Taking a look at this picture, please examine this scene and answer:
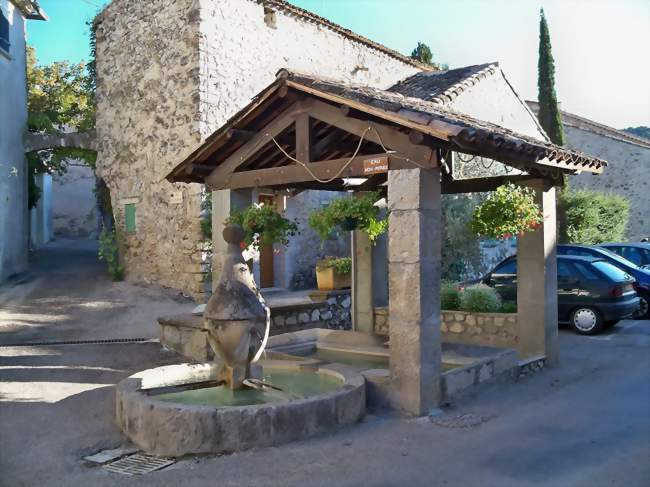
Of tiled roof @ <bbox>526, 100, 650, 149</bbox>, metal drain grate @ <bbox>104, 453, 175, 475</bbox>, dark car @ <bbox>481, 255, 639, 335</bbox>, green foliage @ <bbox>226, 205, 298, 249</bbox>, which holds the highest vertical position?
tiled roof @ <bbox>526, 100, 650, 149</bbox>

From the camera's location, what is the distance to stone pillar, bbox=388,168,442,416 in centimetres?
572

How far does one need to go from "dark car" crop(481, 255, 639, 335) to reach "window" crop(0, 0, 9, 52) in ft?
41.3

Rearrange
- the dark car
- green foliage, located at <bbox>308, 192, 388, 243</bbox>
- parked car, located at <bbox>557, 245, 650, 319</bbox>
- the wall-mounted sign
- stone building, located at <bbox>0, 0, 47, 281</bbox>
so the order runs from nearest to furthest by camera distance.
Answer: green foliage, located at <bbox>308, 192, 388, 243</bbox>, the dark car, parked car, located at <bbox>557, 245, 650, 319</bbox>, the wall-mounted sign, stone building, located at <bbox>0, 0, 47, 281</bbox>

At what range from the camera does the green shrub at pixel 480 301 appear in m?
8.92

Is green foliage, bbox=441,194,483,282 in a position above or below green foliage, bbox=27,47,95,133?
below

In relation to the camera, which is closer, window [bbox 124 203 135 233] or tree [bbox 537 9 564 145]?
window [bbox 124 203 135 233]

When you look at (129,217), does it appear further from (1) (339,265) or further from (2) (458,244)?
(2) (458,244)

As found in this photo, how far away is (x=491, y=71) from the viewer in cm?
1469

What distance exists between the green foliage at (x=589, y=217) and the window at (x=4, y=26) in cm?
1657

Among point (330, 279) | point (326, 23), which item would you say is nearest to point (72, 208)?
point (326, 23)

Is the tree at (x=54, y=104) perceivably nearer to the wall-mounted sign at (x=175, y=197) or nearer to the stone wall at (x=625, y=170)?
the wall-mounted sign at (x=175, y=197)

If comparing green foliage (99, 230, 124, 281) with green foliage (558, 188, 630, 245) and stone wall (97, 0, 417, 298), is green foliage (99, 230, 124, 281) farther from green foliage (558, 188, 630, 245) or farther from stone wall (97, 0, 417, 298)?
green foliage (558, 188, 630, 245)

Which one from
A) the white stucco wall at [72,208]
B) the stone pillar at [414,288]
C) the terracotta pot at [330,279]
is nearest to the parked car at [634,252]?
the terracotta pot at [330,279]

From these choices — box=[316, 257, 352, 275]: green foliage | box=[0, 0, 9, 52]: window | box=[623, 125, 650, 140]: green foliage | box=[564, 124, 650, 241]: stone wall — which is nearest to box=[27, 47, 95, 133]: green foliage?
box=[0, 0, 9, 52]: window
